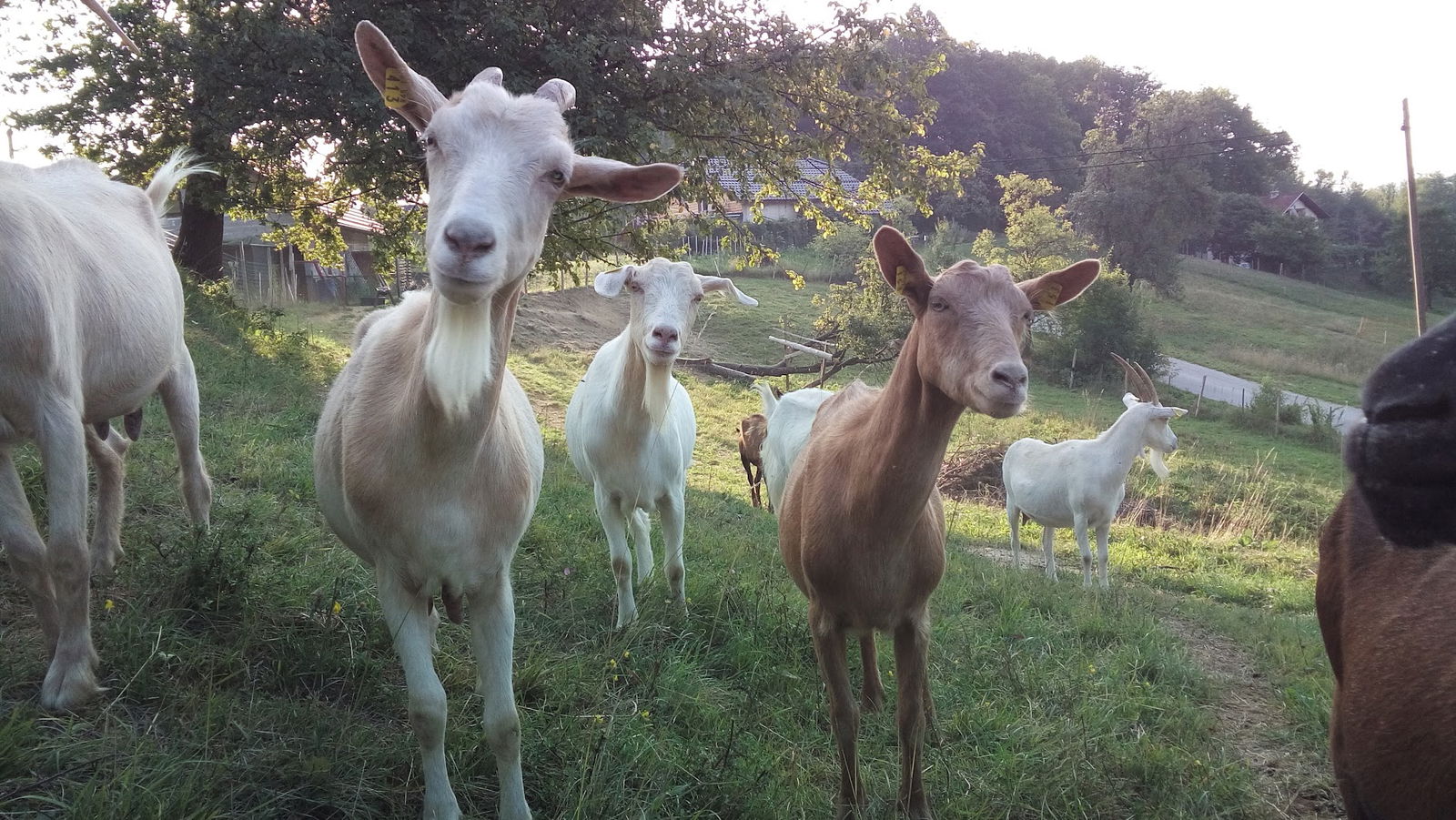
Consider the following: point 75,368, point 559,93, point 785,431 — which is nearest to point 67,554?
point 75,368

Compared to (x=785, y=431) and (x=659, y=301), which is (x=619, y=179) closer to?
(x=659, y=301)

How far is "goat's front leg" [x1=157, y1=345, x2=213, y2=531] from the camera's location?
4.14 meters

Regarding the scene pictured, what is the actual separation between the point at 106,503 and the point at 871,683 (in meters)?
3.63

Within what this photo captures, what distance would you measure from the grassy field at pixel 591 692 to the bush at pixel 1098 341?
2079 centimetres

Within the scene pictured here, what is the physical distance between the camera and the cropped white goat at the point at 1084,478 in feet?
30.8

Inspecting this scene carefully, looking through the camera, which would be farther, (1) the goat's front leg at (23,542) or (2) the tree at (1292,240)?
(2) the tree at (1292,240)

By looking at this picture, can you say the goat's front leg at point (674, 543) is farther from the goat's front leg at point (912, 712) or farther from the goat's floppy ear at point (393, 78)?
the goat's floppy ear at point (393, 78)

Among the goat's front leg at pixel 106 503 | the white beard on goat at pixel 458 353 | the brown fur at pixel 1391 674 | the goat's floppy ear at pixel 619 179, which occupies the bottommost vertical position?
the goat's front leg at pixel 106 503

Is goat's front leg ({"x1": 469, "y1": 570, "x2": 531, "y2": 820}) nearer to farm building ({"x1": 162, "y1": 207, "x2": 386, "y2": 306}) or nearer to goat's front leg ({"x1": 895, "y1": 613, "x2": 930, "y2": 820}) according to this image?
goat's front leg ({"x1": 895, "y1": 613, "x2": 930, "y2": 820})

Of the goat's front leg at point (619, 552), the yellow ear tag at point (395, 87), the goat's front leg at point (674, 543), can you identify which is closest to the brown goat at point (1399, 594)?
the yellow ear tag at point (395, 87)

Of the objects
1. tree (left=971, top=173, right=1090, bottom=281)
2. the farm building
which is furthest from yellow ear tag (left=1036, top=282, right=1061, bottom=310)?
tree (left=971, top=173, right=1090, bottom=281)

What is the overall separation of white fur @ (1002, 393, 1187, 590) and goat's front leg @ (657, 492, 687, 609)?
5.32m

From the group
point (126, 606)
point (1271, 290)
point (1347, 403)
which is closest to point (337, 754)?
point (126, 606)

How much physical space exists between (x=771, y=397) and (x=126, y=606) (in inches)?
267
